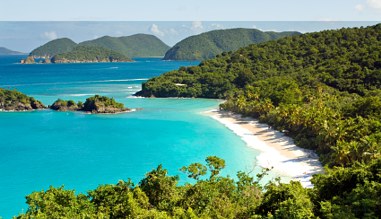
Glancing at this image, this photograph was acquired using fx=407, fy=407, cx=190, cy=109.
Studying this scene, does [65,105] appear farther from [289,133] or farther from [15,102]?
[289,133]

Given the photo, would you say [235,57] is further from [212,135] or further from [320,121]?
[320,121]

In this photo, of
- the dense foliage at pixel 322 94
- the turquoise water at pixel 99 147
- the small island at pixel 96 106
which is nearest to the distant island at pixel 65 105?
the small island at pixel 96 106

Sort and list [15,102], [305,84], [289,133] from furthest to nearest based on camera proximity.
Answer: [15,102] → [305,84] → [289,133]

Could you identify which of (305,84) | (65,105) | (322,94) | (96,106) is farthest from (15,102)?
(322,94)

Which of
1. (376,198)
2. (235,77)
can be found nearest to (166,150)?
(376,198)

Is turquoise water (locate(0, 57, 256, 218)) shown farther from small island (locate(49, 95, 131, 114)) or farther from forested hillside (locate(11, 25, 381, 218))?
forested hillside (locate(11, 25, 381, 218))
